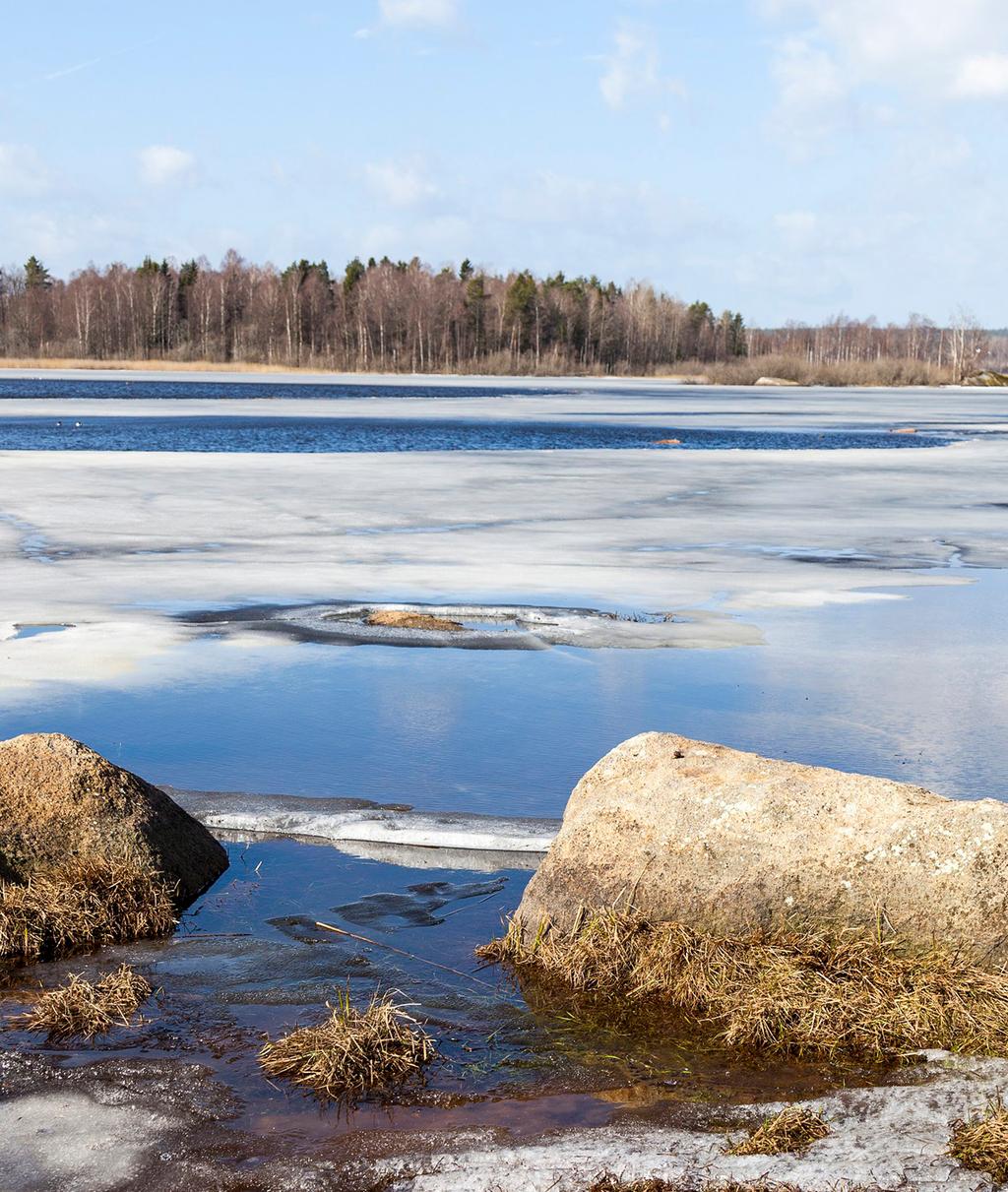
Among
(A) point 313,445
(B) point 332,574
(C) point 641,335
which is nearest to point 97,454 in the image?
(A) point 313,445

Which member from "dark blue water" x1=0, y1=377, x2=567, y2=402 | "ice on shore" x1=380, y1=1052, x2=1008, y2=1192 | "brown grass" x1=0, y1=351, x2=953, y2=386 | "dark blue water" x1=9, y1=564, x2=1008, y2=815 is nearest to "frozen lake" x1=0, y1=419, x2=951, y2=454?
"dark blue water" x1=0, y1=377, x2=567, y2=402

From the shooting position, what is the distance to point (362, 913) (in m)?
5.07

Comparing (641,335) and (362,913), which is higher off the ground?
(641,335)

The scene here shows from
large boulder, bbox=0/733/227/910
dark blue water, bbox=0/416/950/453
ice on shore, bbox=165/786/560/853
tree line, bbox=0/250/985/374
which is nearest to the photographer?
large boulder, bbox=0/733/227/910

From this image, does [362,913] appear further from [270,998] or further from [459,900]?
[270,998]

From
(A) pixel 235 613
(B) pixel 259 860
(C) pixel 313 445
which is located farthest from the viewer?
(C) pixel 313 445

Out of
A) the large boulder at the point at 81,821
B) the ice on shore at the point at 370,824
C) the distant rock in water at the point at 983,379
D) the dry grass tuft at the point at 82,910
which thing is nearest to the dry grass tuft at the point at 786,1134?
the ice on shore at the point at 370,824

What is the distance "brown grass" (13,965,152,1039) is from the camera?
4156 mm

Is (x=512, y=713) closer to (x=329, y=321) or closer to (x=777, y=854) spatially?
A: (x=777, y=854)

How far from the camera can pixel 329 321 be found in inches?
4434

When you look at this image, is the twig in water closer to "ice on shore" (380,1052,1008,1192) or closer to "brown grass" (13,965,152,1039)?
"brown grass" (13,965,152,1039)

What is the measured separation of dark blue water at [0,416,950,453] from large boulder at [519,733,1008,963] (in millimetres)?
25081

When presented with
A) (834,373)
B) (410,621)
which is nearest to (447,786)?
(410,621)

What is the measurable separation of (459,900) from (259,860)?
0.91 m
